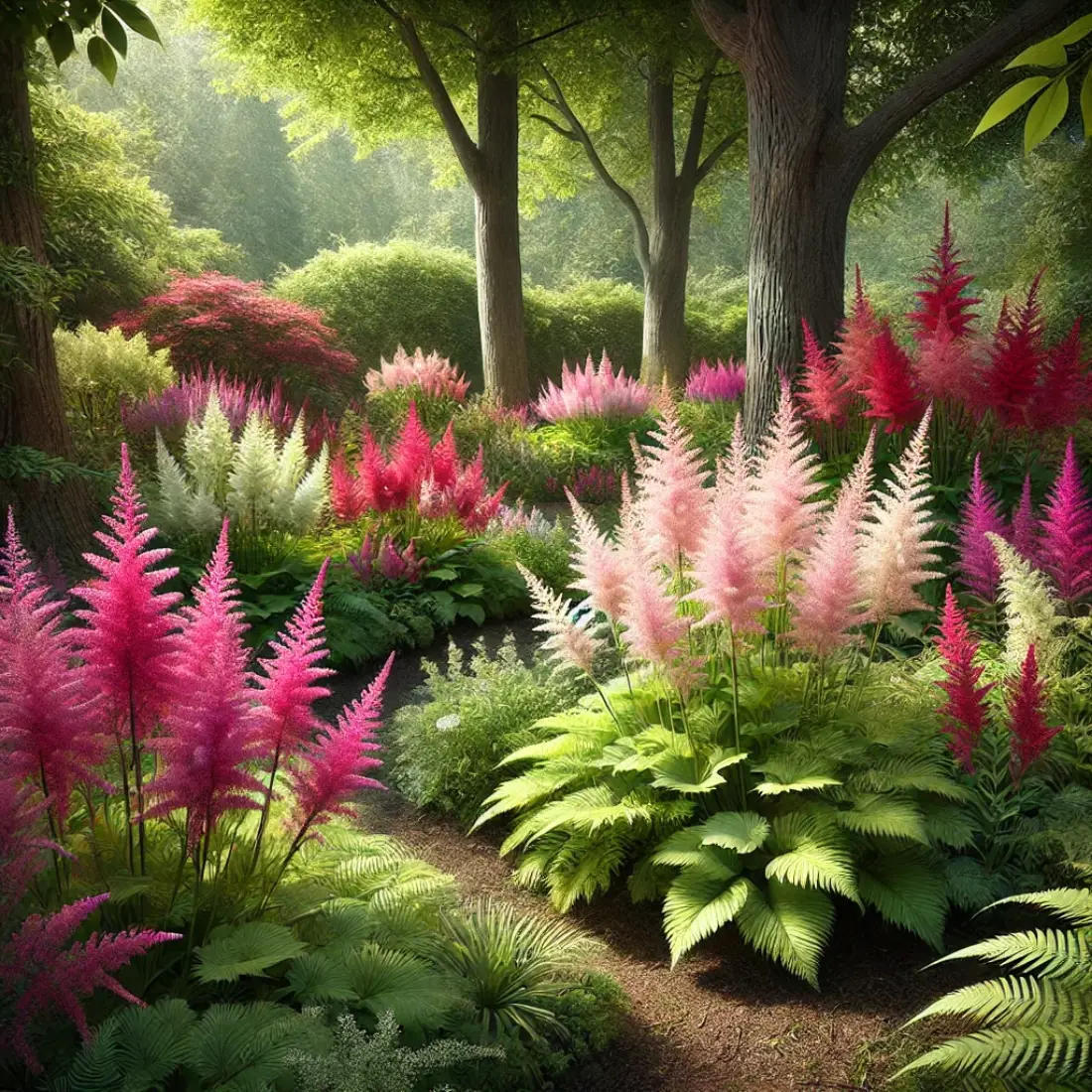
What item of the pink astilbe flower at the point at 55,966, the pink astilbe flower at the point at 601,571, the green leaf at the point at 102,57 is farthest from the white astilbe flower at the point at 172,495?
the pink astilbe flower at the point at 55,966

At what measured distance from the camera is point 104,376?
987 centimetres

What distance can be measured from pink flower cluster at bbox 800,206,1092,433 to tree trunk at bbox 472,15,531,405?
8.56 meters

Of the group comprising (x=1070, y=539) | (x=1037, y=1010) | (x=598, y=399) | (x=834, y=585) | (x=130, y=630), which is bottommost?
(x=1037, y=1010)

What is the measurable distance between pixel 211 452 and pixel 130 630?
5.21m

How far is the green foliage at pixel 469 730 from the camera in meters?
4.67

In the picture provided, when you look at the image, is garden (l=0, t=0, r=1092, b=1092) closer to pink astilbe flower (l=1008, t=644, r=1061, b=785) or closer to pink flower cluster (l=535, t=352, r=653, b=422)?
pink astilbe flower (l=1008, t=644, r=1061, b=785)

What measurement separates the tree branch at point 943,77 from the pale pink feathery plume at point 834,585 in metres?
5.92

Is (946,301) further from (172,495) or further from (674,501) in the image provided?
(172,495)

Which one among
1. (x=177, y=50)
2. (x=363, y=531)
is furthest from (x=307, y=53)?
(x=177, y=50)

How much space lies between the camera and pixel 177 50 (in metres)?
40.9

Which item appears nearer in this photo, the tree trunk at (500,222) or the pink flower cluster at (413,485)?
the pink flower cluster at (413,485)

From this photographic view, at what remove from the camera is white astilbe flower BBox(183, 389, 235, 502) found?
23.4ft

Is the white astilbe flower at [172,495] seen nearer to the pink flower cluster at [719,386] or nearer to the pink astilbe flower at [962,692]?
the pink astilbe flower at [962,692]

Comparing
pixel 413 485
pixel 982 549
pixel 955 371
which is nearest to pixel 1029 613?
pixel 982 549
